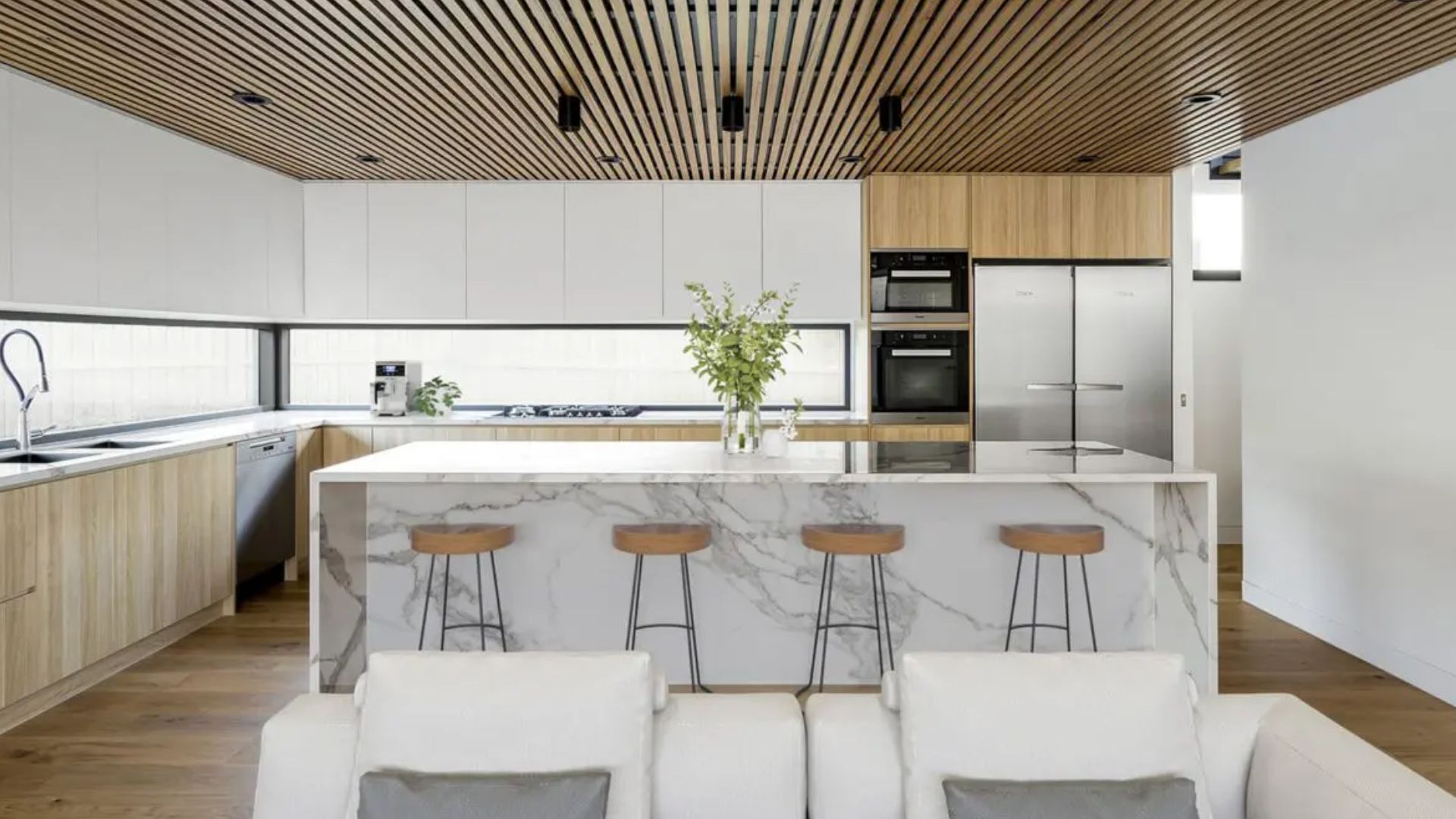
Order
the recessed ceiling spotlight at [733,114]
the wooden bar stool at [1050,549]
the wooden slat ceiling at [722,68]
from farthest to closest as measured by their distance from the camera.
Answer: the recessed ceiling spotlight at [733,114] < the wooden bar stool at [1050,549] < the wooden slat ceiling at [722,68]

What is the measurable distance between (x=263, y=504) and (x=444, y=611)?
2.29 m

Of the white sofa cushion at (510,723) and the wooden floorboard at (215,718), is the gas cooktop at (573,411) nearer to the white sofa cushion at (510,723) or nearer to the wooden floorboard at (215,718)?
the wooden floorboard at (215,718)

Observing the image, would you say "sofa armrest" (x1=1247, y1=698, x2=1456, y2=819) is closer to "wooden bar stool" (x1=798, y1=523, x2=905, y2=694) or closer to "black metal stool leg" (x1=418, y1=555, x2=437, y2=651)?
"wooden bar stool" (x1=798, y1=523, x2=905, y2=694)

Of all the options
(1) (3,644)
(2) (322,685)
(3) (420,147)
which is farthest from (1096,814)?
(3) (420,147)

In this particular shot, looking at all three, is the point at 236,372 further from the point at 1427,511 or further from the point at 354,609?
the point at 1427,511

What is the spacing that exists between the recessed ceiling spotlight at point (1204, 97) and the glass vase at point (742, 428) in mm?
2343

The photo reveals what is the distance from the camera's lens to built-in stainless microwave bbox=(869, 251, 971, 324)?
19.5 feet

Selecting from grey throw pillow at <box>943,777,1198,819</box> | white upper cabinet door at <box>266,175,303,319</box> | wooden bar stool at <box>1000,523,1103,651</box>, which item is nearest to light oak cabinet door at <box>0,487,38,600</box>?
white upper cabinet door at <box>266,175,303,319</box>

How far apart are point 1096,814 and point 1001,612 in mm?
2317

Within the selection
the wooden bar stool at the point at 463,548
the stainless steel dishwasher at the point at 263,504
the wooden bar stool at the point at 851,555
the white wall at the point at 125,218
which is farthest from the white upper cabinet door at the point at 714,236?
the wooden bar stool at the point at 463,548

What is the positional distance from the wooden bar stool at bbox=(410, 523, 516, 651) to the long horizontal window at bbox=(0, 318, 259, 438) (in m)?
2.22

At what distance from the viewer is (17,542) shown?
11.5ft

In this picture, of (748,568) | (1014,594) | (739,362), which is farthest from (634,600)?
(1014,594)

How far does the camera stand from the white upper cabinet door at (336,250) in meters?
6.23
